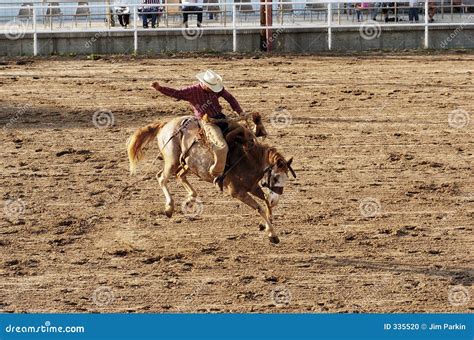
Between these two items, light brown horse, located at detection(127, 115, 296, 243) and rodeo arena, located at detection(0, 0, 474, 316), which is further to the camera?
light brown horse, located at detection(127, 115, 296, 243)

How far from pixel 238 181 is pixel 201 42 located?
1332 centimetres

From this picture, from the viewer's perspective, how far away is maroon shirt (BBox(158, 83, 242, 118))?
39.6ft

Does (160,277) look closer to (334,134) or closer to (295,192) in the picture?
(295,192)

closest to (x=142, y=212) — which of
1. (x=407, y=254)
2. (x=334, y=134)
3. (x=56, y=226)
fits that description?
(x=56, y=226)

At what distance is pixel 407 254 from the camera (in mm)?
11891

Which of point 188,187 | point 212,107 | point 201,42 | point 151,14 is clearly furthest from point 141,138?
A: point 151,14

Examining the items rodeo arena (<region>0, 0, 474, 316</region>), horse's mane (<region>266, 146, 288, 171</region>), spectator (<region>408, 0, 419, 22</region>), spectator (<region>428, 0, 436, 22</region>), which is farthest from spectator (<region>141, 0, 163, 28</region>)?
horse's mane (<region>266, 146, 288, 171</region>)

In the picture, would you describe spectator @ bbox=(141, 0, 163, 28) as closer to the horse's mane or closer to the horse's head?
the horse's mane

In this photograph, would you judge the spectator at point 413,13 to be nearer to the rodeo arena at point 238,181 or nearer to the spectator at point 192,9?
the rodeo arena at point 238,181

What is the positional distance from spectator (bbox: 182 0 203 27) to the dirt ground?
3333 mm

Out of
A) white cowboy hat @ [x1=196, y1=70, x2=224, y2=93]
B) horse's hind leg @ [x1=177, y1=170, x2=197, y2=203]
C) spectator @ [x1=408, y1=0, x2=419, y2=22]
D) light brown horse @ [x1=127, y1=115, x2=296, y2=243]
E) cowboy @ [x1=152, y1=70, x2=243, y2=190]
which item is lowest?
horse's hind leg @ [x1=177, y1=170, x2=197, y2=203]

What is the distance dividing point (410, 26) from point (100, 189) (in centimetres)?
1250

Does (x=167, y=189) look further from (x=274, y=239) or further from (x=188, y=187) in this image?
(x=274, y=239)

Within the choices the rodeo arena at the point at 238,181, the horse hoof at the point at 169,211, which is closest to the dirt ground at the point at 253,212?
the rodeo arena at the point at 238,181
